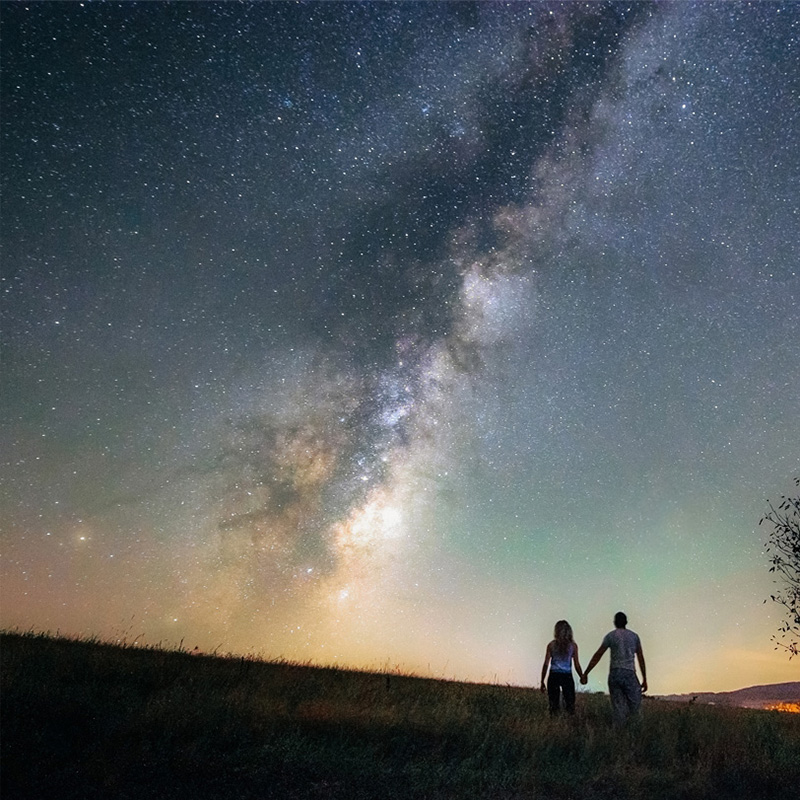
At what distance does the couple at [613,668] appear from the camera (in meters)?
10.7

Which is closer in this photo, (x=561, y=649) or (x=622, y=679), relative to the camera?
(x=622, y=679)

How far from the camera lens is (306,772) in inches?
274

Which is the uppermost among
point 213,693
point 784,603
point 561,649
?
point 784,603

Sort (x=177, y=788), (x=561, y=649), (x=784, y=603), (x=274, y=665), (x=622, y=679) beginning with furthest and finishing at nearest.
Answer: (x=784, y=603)
(x=274, y=665)
(x=561, y=649)
(x=622, y=679)
(x=177, y=788)

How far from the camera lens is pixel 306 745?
24.9ft

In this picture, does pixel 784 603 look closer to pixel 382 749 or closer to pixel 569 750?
pixel 569 750

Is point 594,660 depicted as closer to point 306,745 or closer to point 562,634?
point 562,634

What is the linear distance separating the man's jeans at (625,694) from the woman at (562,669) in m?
0.77

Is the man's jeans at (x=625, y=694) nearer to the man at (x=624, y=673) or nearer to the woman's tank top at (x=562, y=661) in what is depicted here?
the man at (x=624, y=673)

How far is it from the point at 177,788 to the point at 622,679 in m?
7.58

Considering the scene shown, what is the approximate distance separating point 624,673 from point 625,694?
1.36ft

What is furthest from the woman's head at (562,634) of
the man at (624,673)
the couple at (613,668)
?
the man at (624,673)

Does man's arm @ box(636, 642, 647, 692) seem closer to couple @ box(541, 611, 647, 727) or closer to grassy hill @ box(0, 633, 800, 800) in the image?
couple @ box(541, 611, 647, 727)

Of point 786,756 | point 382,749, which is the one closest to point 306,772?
point 382,749
